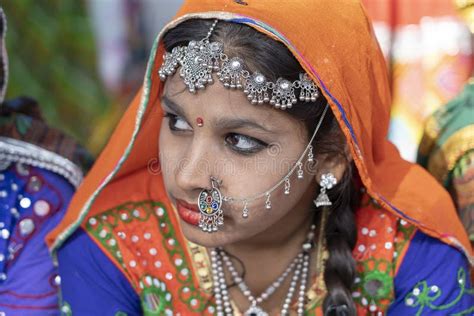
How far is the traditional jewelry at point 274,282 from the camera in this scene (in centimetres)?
192

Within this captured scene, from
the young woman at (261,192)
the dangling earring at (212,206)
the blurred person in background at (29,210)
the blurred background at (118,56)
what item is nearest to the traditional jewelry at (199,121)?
the young woman at (261,192)

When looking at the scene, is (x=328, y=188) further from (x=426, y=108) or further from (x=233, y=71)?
(x=426, y=108)

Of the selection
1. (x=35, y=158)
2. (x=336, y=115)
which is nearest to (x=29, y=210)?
(x=35, y=158)

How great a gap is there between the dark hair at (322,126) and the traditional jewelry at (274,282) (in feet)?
0.19

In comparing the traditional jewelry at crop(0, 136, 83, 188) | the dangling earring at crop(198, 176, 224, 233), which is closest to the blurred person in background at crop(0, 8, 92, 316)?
the traditional jewelry at crop(0, 136, 83, 188)

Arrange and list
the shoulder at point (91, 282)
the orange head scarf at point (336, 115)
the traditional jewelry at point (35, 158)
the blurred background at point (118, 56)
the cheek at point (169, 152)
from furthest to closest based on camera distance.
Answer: the blurred background at point (118, 56) → the traditional jewelry at point (35, 158) → the shoulder at point (91, 282) → the cheek at point (169, 152) → the orange head scarf at point (336, 115)

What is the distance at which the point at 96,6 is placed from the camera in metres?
4.67

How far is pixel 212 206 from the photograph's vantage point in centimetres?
168

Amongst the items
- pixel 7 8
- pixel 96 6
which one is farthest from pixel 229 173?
pixel 96 6

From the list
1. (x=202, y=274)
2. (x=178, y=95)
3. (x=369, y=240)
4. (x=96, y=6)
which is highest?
(x=96, y=6)

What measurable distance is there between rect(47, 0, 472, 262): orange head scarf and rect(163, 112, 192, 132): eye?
6 cm

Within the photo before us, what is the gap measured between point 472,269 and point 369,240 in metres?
0.27

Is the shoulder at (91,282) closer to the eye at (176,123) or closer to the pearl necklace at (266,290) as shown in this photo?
the pearl necklace at (266,290)

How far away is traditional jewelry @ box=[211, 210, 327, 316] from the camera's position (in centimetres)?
192
